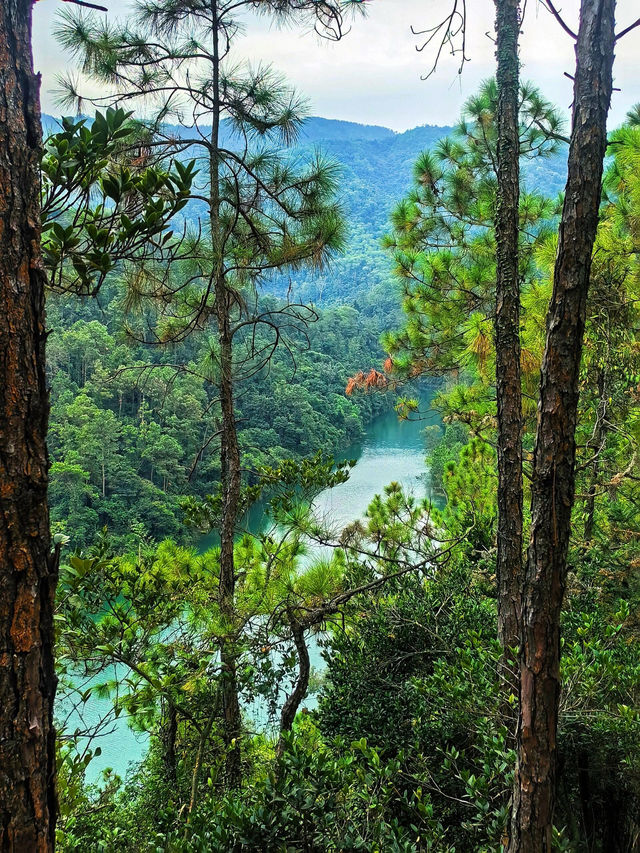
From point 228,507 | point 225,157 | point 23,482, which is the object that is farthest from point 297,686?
point 225,157

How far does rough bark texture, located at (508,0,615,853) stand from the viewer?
102cm

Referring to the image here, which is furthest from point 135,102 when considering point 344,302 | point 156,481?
point 344,302

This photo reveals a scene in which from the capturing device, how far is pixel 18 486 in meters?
0.61

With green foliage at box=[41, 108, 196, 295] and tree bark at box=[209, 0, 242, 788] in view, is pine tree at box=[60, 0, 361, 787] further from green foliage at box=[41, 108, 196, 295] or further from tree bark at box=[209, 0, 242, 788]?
green foliage at box=[41, 108, 196, 295]

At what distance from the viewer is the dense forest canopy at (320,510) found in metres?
0.90

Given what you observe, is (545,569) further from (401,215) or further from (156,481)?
(156,481)

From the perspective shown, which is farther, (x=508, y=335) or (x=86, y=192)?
(x=508, y=335)

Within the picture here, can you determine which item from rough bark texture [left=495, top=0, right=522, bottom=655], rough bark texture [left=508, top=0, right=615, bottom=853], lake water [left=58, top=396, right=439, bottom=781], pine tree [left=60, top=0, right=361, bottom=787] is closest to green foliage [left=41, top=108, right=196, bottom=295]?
rough bark texture [left=508, top=0, right=615, bottom=853]

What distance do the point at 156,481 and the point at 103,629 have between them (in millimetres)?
11309

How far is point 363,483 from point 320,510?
10685mm

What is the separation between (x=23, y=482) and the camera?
61cm

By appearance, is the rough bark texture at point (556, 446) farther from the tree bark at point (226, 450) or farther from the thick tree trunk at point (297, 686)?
the tree bark at point (226, 450)

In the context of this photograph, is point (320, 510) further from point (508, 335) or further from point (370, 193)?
point (370, 193)

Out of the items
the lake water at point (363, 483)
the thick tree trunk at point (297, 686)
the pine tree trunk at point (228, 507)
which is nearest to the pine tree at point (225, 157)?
the pine tree trunk at point (228, 507)
